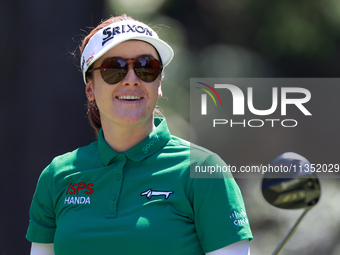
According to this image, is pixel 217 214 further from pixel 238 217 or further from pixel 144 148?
pixel 144 148

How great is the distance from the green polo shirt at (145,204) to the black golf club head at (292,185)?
246mm

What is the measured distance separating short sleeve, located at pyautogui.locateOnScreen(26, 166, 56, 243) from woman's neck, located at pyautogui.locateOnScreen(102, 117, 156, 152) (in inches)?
14.2

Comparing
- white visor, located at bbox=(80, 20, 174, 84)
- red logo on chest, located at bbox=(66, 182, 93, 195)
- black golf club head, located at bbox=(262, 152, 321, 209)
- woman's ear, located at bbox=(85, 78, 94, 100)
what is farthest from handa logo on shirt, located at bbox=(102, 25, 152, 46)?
black golf club head, located at bbox=(262, 152, 321, 209)

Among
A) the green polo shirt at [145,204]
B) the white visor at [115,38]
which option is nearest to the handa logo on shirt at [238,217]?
the green polo shirt at [145,204]

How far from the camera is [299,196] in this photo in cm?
211

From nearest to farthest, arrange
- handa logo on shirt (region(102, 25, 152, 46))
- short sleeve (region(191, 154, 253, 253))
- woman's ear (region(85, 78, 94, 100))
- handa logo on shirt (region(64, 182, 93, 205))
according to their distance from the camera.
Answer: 1. short sleeve (region(191, 154, 253, 253))
2. handa logo on shirt (region(64, 182, 93, 205))
3. handa logo on shirt (region(102, 25, 152, 46))
4. woman's ear (region(85, 78, 94, 100))

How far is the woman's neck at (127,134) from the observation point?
2195 millimetres

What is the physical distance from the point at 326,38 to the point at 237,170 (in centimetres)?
196

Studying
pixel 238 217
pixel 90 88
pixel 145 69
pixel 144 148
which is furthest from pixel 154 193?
pixel 90 88

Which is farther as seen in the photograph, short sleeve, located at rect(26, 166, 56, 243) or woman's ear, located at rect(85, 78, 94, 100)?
woman's ear, located at rect(85, 78, 94, 100)

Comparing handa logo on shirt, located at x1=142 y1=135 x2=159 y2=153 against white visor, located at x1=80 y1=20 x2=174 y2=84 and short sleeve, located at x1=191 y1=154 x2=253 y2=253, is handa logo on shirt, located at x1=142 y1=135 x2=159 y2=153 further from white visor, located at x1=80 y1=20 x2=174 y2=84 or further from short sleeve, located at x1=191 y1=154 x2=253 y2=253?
white visor, located at x1=80 y1=20 x2=174 y2=84

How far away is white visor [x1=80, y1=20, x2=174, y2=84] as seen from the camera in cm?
212

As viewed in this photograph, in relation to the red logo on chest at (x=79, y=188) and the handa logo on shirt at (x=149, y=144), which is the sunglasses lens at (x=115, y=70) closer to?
the handa logo on shirt at (x=149, y=144)

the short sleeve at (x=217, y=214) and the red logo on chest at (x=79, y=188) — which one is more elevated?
the red logo on chest at (x=79, y=188)
